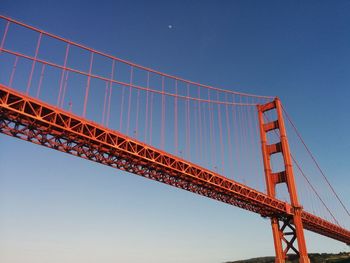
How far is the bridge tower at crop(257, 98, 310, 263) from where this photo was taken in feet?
122

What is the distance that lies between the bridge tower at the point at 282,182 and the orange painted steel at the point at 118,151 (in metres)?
0.56

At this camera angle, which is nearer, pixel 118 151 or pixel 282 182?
pixel 118 151

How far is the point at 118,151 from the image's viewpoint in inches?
999

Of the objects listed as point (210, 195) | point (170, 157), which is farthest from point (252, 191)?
point (170, 157)

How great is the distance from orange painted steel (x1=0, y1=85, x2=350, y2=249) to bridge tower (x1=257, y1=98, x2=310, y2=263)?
0.56m

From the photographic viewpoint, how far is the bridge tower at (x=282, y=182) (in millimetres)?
37062

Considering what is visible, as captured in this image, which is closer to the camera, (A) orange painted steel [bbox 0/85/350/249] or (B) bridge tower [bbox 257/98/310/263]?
(A) orange painted steel [bbox 0/85/350/249]

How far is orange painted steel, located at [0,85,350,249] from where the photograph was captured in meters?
20.8

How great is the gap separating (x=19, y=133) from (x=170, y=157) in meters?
11.8

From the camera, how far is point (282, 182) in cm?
4009

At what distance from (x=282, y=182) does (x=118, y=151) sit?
22.6 metres

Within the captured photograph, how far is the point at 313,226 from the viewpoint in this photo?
46281mm

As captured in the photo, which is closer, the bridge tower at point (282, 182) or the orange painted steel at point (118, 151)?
the orange painted steel at point (118, 151)

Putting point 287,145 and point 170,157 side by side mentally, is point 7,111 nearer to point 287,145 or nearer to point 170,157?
point 170,157
